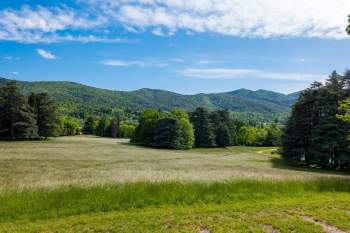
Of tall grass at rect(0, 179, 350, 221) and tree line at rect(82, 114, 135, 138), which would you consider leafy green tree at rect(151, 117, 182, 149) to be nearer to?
tree line at rect(82, 114, 135, 138)

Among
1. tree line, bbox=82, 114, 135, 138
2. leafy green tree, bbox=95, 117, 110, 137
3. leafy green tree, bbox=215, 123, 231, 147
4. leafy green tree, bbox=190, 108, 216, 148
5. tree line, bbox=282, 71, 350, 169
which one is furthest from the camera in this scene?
leafy green tree, bbox=95, 117, 110, 137

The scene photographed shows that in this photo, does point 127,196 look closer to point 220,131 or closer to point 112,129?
point 220,131

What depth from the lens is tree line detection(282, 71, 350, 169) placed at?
35.4 m

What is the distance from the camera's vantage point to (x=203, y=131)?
82.7 m

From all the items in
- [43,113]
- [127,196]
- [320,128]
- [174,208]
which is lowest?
[174,208]

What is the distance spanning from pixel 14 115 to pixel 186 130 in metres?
39.3

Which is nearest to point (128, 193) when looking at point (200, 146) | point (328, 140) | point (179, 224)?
point (179, 224)

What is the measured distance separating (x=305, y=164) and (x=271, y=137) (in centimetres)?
6449

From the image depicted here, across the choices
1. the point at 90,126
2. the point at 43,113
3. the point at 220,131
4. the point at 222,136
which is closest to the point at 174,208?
the point at 43,113

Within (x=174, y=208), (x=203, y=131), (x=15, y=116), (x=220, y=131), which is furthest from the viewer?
(x=220, y=131)

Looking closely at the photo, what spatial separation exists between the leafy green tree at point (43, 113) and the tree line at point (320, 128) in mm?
54030

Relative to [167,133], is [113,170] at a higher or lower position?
lower

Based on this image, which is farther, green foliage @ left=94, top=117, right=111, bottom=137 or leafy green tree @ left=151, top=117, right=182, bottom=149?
green foliage @ left=94, top=117, right=111, bottom=137

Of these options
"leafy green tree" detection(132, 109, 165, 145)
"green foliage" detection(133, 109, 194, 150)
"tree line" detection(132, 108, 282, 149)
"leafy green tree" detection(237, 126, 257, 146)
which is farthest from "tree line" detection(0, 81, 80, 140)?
"leafy green tree" detection(237, 126, 257, 146)
